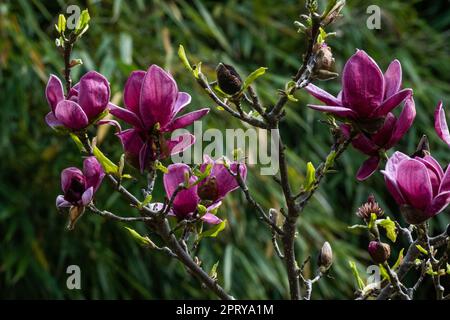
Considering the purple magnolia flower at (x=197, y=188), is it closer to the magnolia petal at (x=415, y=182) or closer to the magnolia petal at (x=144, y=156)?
the magnolia petal at (x=144, y=156)

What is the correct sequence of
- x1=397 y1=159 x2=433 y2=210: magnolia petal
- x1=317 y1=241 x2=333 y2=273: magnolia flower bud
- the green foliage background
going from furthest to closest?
1. the green foliage background
2. x1=317 y1=241 x2=333 y2=273: magnolia flower bud
3. x1=397 y1=159 x2=433 y2=210: magnolia petal

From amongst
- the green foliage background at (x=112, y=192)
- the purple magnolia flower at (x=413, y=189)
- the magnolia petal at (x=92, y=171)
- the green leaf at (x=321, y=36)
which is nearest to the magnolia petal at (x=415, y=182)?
the purple magnolia flower at (x=413, y=189)

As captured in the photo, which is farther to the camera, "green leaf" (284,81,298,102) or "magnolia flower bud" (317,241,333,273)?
"magnolia flower bud" (317,241,333,273)

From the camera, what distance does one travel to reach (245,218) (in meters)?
1.89

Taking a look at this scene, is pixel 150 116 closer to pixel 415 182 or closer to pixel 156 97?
pixel 156 97

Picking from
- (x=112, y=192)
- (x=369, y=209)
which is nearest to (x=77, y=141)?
(x=369, y=209)

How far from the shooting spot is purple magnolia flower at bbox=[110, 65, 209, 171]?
1.77ft

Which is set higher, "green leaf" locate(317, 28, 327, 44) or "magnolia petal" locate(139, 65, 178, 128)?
"green leaf" locate(317, 28, 327, 44)

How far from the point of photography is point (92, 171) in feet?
1.79

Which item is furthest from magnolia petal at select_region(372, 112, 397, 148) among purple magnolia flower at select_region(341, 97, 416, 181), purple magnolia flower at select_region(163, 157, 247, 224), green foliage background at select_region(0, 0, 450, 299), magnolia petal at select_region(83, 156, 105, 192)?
green foliage background at select_region(0, 0, 450, 299)

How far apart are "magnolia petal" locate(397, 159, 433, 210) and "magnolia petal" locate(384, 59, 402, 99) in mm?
62

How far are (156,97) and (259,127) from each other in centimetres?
8

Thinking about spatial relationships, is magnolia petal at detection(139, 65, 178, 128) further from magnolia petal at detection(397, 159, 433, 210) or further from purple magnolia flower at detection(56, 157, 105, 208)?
magnolia petal at detection(397, 159, 433, 210)
